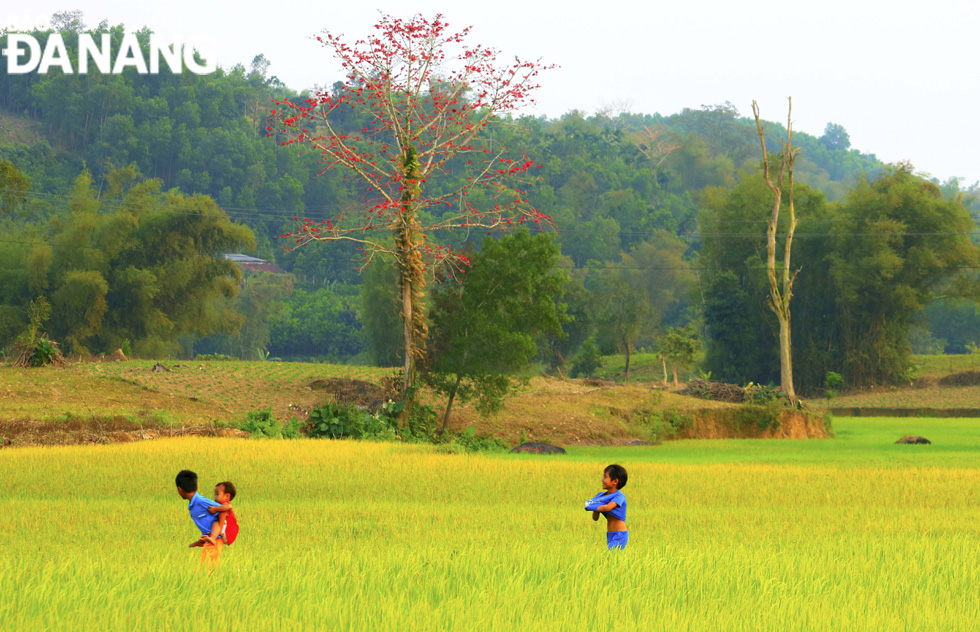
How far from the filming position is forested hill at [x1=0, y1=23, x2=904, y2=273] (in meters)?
108

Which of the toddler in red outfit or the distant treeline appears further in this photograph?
the distant treeline

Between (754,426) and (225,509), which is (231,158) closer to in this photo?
(754,426)

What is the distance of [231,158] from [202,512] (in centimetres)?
10981

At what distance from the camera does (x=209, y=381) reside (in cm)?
3569

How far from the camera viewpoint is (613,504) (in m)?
9.34

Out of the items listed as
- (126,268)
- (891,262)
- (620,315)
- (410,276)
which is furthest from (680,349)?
(126,268)

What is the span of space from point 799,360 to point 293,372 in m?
34.7

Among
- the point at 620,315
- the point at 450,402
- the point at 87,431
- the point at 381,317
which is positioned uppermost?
the point at 381,317

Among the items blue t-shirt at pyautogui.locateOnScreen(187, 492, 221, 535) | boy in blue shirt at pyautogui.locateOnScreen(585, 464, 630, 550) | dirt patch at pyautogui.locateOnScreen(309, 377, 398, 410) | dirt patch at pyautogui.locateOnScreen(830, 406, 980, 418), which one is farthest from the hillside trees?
boy in blue shirt at pyautogui.locateOnScreen(585, 464, 630, 550)

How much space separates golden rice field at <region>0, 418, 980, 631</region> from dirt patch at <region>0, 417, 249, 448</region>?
107 inches

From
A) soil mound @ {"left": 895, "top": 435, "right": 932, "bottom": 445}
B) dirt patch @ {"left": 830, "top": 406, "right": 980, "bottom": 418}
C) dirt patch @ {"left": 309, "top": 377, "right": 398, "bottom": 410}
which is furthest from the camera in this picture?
dirt patch @ {"left": 830, "top": 406, "right": 980, "bottom": 418}

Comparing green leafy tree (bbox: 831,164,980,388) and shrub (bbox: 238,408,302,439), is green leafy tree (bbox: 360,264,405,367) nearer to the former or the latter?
green leafy tree (bbox: 831,164,980,388)

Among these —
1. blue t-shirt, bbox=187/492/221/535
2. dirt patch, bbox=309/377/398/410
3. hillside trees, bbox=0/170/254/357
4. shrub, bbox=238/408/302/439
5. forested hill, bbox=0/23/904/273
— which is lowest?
shrub, bbox=238/408/302/439

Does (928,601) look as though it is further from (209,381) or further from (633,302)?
(633,302)
